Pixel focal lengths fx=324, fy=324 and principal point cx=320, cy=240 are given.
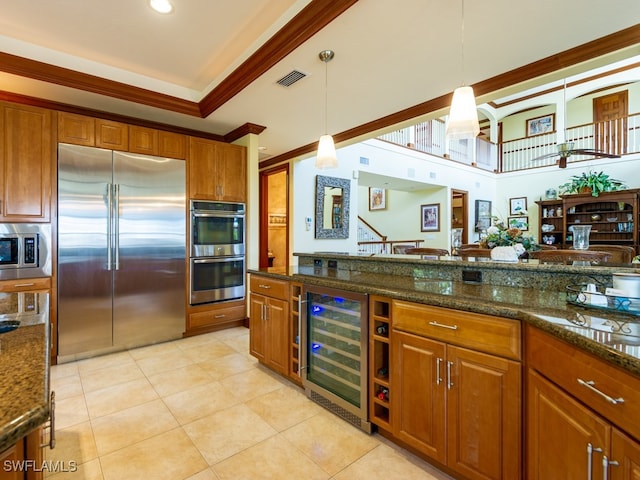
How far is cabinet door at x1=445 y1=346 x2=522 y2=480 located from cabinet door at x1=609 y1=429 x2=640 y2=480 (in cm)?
Answer: 42

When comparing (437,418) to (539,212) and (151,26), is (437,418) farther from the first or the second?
(539,212)

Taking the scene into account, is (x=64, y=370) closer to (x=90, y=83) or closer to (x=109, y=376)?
(x=109, y=376)

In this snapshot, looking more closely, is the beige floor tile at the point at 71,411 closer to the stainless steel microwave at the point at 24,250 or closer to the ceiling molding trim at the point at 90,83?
the stainless steel microwave at the point at 24,250

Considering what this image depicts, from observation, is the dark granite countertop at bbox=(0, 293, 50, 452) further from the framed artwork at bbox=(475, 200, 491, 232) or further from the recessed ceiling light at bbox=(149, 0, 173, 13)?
the framed artwork at bbox=(475, 200, 491, 232)

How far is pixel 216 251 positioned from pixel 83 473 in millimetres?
2468

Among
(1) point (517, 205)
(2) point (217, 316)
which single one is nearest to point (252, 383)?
(2) point (217, 316)

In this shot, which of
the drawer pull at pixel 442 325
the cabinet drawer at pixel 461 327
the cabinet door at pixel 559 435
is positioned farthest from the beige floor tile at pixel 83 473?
the cabinet door at pixel 559 435

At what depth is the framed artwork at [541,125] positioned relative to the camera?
9.55 m

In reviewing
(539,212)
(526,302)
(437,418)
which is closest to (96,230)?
(437,418)

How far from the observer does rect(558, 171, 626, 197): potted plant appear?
7.48m

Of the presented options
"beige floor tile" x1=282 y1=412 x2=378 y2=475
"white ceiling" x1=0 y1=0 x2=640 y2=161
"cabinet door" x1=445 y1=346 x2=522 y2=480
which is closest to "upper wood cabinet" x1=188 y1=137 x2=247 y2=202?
"white ceiling" x1=0 y1=0 x2=640 y2=161

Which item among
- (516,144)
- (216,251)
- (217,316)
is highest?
(516,144)

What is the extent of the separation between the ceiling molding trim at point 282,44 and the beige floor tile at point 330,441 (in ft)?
8.77

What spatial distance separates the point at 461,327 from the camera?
4.99 feet
